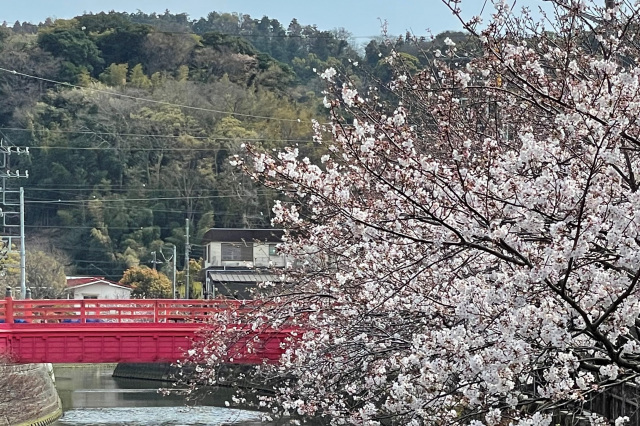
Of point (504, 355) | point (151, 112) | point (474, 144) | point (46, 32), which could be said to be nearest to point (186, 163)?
point (151, 112)

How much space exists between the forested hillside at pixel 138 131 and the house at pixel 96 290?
339 centimetres

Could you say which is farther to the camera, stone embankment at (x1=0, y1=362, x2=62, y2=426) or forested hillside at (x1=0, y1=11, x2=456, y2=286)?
forested hillside at (x1=0, y1=11, x2=456, y2=286)

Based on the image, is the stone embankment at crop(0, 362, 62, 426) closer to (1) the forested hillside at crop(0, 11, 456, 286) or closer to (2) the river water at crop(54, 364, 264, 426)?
(2) the river water at crop(54, 364, 264, 426)

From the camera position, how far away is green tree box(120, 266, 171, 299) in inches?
1658

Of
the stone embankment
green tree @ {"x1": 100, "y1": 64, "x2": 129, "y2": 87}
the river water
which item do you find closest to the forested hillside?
green tree @ {"x1": 100, "y1": 64, "x2": 129, "y2": 87}

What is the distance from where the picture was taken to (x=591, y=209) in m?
5.14

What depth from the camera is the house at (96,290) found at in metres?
44.0

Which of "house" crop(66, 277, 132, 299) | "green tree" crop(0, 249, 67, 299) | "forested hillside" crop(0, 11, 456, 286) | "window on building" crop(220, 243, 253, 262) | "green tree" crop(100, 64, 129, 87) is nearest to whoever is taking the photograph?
"window on building" crop(220, 243, 253, 262)

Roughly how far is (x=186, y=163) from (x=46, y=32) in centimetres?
1533

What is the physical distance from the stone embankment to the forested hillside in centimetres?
1631

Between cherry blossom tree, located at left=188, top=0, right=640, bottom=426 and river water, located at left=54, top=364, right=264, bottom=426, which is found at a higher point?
cherry blossom tree, located at left=188, top=0, right=640, bottom=426

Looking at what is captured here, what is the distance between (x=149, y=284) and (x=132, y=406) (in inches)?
579

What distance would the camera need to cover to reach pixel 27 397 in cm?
2248

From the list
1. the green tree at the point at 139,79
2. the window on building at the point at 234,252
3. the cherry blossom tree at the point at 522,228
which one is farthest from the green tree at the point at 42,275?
the cherry blossom tree at the point at 522,228
